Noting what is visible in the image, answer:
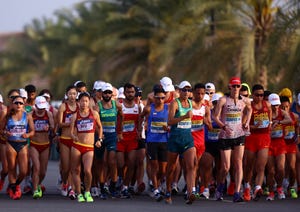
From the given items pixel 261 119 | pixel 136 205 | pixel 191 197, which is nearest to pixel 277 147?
pixel 261 119

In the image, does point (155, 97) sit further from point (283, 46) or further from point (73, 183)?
point (283, 46)

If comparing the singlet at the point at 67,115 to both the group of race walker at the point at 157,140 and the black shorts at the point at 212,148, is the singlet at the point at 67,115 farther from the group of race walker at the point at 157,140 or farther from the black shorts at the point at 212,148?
the black shorts at the point at 212,148

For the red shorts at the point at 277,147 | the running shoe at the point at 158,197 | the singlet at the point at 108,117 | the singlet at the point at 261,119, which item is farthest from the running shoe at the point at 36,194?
the red shorts at the point at 277,147

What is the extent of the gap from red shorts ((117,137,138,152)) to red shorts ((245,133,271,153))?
6.85 ft

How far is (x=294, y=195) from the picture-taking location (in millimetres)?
16297

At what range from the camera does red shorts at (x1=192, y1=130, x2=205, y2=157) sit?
15398 millimetres

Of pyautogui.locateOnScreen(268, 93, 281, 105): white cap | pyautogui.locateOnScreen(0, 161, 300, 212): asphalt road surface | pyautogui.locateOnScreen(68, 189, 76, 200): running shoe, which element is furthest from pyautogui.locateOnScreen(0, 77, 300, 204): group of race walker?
pyautogui.locateOnScreen(0, 161, 300, 212): asphalt road surface

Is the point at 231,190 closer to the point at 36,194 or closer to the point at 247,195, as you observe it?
the point at 247,195

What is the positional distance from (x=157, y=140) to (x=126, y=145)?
2.66 ft

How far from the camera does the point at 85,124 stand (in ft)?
50.0

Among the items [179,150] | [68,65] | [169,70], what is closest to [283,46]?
[169,70]

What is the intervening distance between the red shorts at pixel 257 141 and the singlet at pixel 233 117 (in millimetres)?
452

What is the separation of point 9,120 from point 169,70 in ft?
48.3

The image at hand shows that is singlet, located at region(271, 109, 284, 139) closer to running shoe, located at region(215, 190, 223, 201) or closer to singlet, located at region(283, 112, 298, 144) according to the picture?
singlet, located at region(283, 112, 298, 144)
